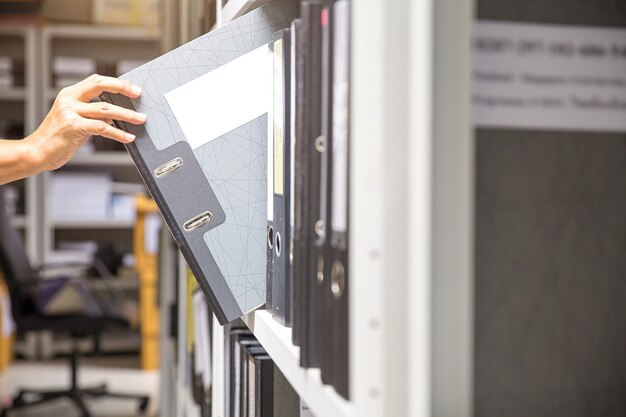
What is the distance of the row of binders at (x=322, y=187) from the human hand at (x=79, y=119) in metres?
0.24

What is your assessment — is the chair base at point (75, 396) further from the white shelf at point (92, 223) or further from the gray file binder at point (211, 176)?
the gray file binder at point (211, 176)

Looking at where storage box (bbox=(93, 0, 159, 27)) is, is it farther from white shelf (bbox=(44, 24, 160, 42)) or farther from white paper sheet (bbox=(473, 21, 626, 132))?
white paper sheet (bbox=(473, 21, 626, 132))

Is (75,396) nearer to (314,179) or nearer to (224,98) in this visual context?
(224,98)

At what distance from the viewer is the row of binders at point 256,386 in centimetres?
97

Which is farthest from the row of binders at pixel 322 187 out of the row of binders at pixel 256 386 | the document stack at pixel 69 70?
the document stack at pixel 69 70

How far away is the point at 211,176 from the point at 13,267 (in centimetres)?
294

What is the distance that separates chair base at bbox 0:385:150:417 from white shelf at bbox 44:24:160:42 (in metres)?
2.26

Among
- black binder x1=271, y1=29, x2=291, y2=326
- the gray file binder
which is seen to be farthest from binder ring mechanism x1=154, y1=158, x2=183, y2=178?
black binder x1=271, y1=29, x2=291, y2=326

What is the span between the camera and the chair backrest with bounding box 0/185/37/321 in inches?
138

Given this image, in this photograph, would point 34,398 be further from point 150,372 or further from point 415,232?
A: point 415,232

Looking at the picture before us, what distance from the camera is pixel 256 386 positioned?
985mm

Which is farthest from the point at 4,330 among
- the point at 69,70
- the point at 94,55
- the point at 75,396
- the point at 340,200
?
the point at 340,200

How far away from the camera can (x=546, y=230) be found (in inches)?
21.3

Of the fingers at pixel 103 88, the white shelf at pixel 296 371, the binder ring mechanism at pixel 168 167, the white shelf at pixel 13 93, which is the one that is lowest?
the white shelf at pixel 296 371
